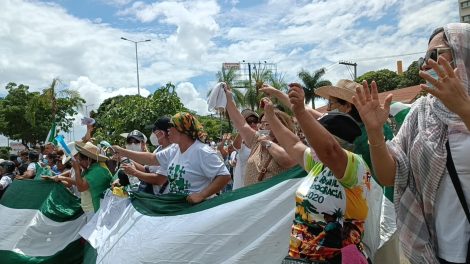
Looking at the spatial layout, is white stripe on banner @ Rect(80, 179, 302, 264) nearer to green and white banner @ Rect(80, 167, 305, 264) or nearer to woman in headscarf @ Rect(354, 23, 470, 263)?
green and white banner @ Rect(80, 167, 305, 264)

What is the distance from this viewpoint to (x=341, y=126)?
2457mm

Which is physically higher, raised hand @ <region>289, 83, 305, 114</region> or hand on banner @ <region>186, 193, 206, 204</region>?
raised hand @ <region>289, 83, 305, 114</region>

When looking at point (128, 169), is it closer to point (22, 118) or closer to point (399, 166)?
point (399, 166)

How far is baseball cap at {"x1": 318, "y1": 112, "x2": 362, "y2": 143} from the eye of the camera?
246cm

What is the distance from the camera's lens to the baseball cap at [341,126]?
2.46 m

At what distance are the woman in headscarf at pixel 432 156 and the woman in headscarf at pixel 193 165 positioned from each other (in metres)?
2.01

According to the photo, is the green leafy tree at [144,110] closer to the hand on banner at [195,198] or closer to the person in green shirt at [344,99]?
the hand on banner at [195,198]

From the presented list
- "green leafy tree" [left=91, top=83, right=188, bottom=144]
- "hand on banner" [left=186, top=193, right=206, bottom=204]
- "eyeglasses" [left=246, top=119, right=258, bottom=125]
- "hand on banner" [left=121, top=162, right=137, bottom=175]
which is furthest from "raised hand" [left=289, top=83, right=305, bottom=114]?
"green leafy tree" [left=91, top=83, right=188, bottom=144]

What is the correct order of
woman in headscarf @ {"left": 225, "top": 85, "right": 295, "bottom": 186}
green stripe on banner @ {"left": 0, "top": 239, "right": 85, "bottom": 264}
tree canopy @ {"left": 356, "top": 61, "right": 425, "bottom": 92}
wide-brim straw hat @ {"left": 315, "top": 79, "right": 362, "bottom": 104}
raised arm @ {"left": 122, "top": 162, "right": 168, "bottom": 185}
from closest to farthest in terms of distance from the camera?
wide-brim straw hat @ {"left": 315, "top": 79, "right": 362, "bottom": 104} < woman in headscarf @ {"left": 225, "top": 85, "right": 295, "bottom": 186} < raised arm @ {"left": 122, "top": 162, "right": 168, "bottom": 185} < green stripe on banner @ {"left": 0, "top": 239, "right": 85, "bottom": 264} < tree canopy @ {"left": 356, "top": 61, "right": 425, "bottom": 92}

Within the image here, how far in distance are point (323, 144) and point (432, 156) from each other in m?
0.48

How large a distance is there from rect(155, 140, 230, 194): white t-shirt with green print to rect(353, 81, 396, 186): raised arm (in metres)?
2.12

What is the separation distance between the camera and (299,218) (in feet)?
7.93

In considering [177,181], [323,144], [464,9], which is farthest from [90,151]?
[464,9]

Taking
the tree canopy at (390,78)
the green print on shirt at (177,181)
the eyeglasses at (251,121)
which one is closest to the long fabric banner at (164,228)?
the green print on shirt at (177,181)
